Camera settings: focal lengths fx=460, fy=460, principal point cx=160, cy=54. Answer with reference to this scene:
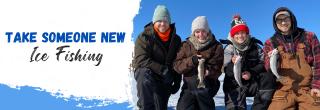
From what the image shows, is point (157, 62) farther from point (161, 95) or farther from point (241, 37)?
point (241, 37)

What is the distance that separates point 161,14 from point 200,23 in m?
0.58

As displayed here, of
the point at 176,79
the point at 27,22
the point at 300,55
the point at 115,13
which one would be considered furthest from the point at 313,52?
the point at 27,22

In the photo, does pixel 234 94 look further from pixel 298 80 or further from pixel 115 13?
pixel 115 13

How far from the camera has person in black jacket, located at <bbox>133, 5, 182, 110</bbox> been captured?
5.80 meters

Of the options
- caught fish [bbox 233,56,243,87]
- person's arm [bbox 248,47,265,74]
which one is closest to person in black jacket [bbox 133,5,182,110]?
caught fish [bbox 233,56,243,87]

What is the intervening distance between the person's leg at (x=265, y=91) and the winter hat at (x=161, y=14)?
147 centimetres

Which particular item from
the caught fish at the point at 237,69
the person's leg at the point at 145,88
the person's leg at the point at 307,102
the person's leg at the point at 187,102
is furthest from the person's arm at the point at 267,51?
the person's leg at the point at 145,88

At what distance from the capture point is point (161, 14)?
6109 millimetres

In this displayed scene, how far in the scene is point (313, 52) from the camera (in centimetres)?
559

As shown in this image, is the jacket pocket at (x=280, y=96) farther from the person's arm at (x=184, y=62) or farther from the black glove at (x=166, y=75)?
the black glove at (x=166, y=75)

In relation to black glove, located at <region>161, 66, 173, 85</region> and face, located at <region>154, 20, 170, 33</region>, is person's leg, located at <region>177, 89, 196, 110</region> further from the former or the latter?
face, located at <region>154, 20, 170, 33</region>

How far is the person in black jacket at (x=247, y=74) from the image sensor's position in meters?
5.67

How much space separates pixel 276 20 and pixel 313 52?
609 mm

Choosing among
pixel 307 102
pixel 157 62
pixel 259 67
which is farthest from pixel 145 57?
pixel 307 102
